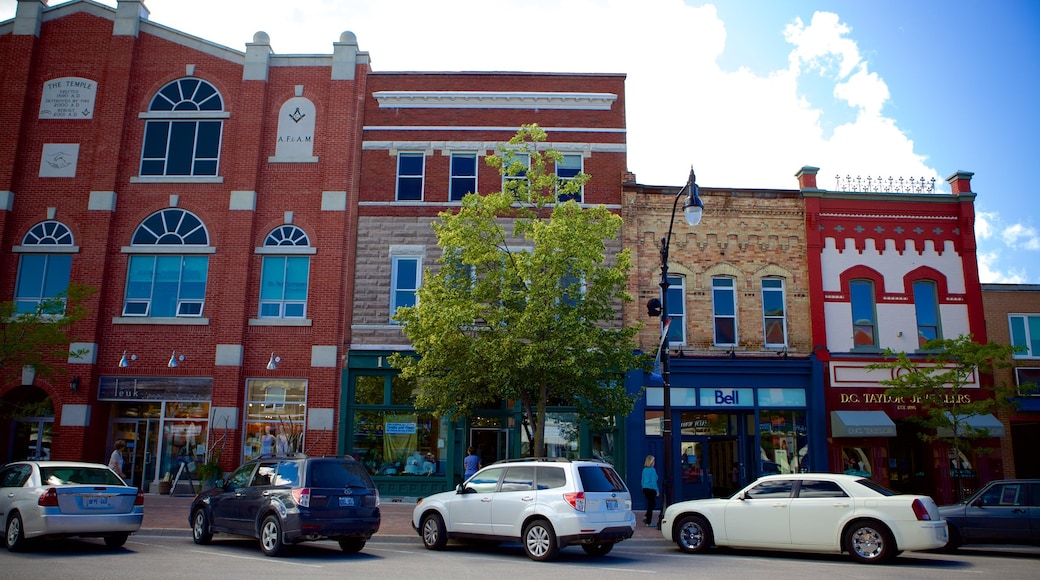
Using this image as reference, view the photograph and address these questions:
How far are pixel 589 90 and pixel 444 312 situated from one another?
10.9m

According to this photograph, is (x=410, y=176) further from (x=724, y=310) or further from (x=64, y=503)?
(x=64, y=503)

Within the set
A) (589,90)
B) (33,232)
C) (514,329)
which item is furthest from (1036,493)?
(33,232)

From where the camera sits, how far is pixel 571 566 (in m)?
11.4

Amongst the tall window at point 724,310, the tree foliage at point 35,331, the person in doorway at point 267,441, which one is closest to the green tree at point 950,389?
the tall window at point 724,310

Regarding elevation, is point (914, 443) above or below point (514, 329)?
below

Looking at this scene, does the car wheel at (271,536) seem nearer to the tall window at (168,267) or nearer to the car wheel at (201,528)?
the car wheel at (201,528)

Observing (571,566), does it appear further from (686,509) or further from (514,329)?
(514,329)

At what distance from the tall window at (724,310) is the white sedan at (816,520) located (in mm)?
9349

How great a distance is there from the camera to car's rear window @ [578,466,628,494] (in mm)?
12281

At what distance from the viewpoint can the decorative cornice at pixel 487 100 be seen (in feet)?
78.3

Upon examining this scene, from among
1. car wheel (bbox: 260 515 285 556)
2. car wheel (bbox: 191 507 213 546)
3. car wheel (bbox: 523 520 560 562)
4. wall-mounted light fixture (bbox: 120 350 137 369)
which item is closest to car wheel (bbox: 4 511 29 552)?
car wheel (bbox: 191 507 213 546)

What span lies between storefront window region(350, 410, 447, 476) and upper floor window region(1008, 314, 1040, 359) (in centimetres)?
1728

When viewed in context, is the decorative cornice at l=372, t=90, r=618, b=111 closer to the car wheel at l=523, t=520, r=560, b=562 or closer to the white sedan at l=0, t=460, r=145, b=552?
the white sedan at l=0, t=460, r=145, b=552

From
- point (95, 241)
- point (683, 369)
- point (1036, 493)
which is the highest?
point (95, 241)
